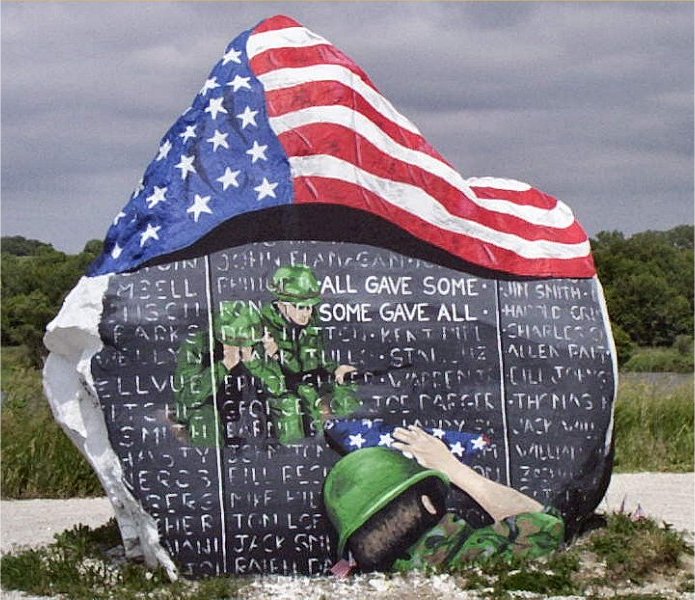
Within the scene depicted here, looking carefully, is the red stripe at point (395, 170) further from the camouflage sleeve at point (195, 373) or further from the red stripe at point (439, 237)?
the camouflage sleeve at point (195, 373)

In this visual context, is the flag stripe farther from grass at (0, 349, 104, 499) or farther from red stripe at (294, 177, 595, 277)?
grass at (0, 349, 104, 499)

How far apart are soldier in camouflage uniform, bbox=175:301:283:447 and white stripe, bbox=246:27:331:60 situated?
1612mm

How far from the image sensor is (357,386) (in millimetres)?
6914

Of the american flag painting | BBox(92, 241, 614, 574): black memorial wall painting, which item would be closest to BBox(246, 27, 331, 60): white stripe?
the american flag painting

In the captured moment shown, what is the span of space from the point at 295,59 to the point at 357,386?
2.02 metres

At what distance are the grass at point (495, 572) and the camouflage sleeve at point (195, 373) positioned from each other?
3.21 ft

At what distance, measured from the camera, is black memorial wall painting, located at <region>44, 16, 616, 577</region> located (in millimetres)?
6691

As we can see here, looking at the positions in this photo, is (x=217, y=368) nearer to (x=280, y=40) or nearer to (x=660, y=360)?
(x=280, y=40)

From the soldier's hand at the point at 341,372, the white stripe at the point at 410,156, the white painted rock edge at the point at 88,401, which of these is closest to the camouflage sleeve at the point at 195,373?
the white painted rock edge at the point at 88,401

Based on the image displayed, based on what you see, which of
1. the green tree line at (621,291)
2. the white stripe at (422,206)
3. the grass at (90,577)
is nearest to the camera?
the grass at (90,577)

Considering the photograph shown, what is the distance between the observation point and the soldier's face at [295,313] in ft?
22.6

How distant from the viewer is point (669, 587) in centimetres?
682

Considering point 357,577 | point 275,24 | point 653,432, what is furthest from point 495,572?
point 653,432

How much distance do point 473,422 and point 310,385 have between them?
3.26ft
